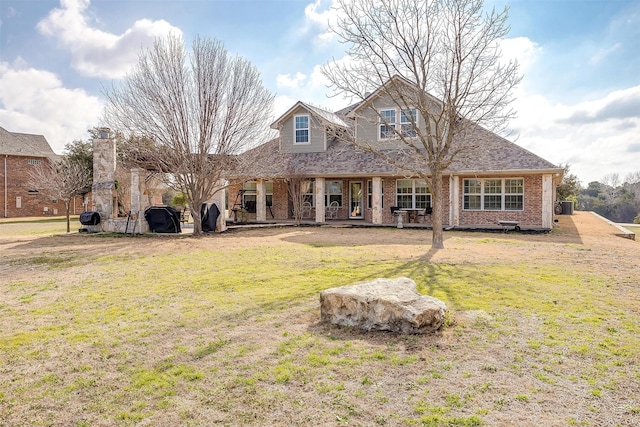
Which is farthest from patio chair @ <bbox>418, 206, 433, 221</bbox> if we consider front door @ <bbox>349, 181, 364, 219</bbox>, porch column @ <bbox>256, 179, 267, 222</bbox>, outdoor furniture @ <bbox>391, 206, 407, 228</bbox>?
porch column @ <bbox>256, 179, 267, 222</bbox>

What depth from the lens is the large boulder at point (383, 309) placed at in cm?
476

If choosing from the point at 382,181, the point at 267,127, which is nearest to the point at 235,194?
the point at 267,127

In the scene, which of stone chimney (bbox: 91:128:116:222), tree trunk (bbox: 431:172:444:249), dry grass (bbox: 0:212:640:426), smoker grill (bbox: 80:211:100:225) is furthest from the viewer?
stone chimney (bbox: 91:128:116:222)

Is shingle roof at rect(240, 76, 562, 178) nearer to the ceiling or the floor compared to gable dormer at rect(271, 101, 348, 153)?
nearer to the floor

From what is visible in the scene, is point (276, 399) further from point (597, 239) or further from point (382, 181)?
point (382, 181)

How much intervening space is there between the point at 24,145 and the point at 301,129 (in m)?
29.6

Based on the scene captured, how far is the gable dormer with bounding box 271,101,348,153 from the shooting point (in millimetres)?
21812

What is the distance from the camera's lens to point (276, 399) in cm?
331

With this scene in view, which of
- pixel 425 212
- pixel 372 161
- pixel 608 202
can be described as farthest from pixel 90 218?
pixel 608 202

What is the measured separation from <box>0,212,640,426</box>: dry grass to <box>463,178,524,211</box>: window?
9729 mm

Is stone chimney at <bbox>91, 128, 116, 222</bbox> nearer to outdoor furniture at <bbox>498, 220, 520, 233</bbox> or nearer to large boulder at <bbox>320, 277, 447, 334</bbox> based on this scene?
large boulder at <bbox>320, 277, 447, 334</bbox>

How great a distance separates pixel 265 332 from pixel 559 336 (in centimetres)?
353

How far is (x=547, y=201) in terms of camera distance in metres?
17.1

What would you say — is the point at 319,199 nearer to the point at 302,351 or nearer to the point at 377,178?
the point at 377,178
